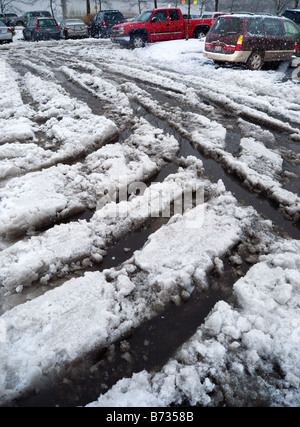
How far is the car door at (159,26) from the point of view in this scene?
14188 mm

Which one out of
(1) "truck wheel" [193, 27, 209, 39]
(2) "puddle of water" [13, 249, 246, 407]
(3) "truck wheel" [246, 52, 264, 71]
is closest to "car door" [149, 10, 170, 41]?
(1) "truck wheel" [193, 27, 209, 39]

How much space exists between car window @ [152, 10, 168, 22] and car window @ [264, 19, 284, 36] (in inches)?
294

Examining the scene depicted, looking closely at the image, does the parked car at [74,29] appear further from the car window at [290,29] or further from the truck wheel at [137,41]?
the car window at [290,29]

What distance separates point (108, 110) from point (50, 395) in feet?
16.6

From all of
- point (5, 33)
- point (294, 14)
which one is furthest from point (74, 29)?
point (294, 14)

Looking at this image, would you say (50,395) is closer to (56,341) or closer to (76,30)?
(56,341)

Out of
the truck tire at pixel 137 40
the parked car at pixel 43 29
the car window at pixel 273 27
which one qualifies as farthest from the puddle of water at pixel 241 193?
the parked car at pixel 43 29

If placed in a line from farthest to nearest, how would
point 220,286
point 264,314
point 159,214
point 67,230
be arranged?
Answer: point 159,214 → point 67,230 → point 220,286 → point 264,314

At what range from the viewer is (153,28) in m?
14.5

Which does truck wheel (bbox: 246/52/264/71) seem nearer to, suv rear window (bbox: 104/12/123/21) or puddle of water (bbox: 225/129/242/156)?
puddle of water (bbox: 225/129/242/156)

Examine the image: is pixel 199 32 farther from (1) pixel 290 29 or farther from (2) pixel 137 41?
(1) pixel 290 29

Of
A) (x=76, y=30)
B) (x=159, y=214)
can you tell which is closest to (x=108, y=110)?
(x=159, y=214)
